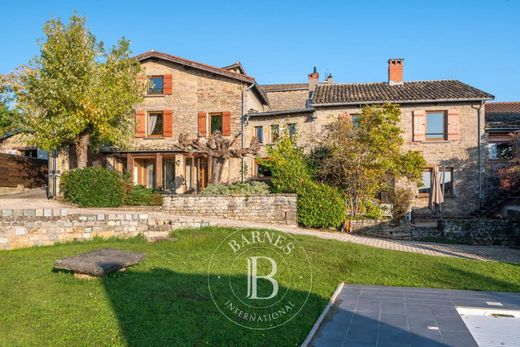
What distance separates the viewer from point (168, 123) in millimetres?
21906

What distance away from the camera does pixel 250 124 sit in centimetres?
2188

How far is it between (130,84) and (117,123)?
6.75 ft

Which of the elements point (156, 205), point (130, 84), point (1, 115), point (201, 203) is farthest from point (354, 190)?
point (1, 115)

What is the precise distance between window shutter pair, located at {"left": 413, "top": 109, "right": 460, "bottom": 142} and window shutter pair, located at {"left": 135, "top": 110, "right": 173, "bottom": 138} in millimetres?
12359

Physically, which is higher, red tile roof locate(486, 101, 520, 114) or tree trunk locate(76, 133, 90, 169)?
red tile roof locate(486, 101, 520, 114)

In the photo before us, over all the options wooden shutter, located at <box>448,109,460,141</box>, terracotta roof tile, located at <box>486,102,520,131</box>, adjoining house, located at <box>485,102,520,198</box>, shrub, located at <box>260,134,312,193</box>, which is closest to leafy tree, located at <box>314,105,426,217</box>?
shrub, located at <box>260,134,312,193</box>

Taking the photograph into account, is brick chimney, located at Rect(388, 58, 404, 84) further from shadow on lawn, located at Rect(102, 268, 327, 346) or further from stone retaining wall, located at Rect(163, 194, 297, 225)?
shadow on lawn, located at Rect(102, 268, 327, 346)

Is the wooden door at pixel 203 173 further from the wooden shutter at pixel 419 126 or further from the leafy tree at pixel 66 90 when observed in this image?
the wooden shutter at pixel 419 126

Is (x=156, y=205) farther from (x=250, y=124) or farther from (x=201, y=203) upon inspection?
(x=250, y=124)

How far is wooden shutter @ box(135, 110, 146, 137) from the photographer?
2208 cm

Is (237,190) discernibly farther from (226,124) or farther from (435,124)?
(435,124)

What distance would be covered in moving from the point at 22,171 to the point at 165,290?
20345mm
